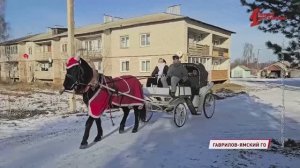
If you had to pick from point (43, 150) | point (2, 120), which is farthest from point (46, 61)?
point (43, 150)

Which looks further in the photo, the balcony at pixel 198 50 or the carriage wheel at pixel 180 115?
the balcony at pixel 198 50

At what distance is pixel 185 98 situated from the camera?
37.1 ft

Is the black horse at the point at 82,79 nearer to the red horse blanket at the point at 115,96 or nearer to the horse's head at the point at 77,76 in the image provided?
the horse's head at the point at 77,76

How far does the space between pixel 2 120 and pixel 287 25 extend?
1020 centimetres

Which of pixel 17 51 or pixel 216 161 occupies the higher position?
pixel 17 51

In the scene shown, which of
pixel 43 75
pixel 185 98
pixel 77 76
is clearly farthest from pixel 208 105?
pixel 43 75

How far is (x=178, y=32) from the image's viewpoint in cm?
3662

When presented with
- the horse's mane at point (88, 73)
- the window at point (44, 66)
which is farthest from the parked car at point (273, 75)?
the horse's mane at point (88, 73)

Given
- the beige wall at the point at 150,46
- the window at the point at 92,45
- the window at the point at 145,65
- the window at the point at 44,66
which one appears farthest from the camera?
the window at the point at 44,66

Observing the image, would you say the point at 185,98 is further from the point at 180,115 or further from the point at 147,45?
the point at 147,45

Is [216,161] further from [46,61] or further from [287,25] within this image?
[46,61]

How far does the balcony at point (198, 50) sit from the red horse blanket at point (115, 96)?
28879 millimetres

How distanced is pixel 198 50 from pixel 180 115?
29397 millimetres

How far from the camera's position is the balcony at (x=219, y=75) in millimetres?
41756
